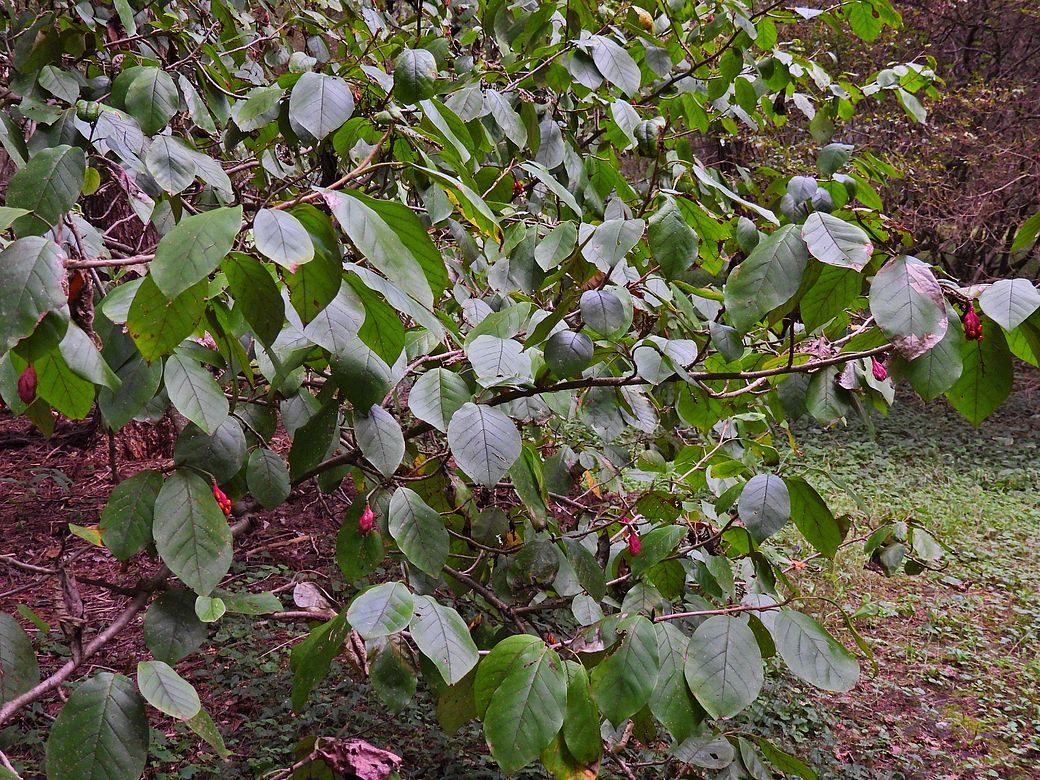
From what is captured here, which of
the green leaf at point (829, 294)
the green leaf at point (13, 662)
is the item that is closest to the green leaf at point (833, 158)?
the green leaf at point (829, 294)

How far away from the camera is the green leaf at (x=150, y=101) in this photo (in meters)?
1.45

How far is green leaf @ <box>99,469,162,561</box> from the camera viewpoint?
100 centimetres

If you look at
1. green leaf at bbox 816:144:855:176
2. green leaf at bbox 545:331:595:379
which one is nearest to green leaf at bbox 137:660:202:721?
green leaf at bbox 545:331:595:379

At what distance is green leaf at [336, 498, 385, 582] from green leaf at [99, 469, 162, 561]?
0.37 meters

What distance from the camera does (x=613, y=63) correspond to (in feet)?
5.55

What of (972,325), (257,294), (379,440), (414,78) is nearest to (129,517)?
(379,440)

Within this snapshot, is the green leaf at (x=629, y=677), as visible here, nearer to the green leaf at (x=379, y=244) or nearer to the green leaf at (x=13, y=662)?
the green leaf at (x=379, y=244)

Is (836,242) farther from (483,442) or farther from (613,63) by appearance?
(613,63)

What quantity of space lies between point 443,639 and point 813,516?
0.58 m

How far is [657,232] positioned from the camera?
123 cm

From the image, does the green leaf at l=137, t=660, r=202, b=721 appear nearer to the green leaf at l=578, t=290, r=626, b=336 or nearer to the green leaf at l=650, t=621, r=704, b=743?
the green leaf at l=650, t=621, r=704, b=743

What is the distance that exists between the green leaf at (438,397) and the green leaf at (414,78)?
43 centimetres

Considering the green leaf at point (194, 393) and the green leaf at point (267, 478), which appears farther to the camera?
the green leaf at point (267, 478)

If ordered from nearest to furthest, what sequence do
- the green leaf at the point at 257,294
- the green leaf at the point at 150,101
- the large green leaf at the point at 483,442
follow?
the green leaf at the point at 257,294 → the large green leaf at the point at 483,442 → the green leaf at the point at 150,101
